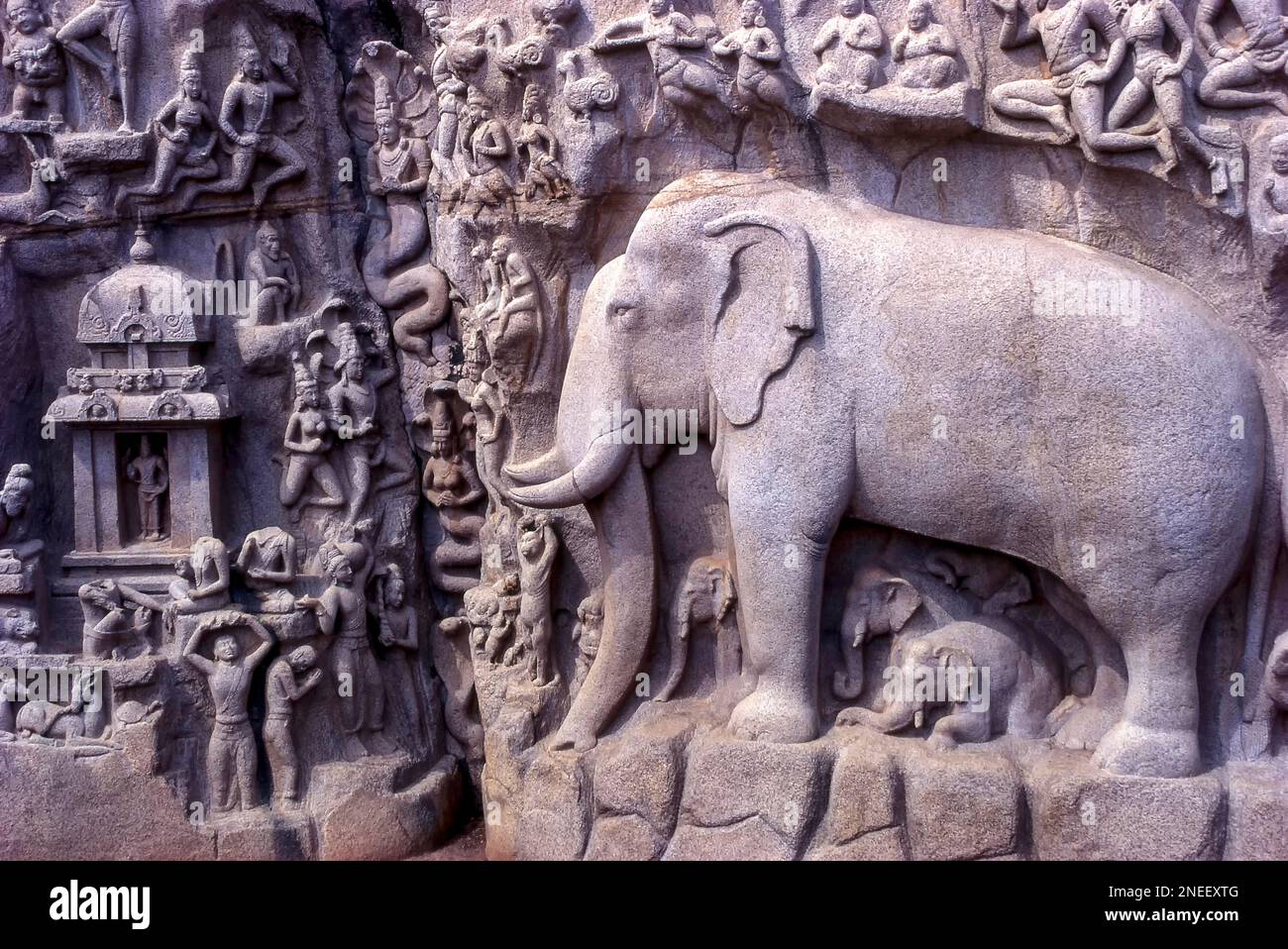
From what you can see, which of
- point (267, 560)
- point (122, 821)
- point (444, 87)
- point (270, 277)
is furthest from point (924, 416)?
point (122, 821)

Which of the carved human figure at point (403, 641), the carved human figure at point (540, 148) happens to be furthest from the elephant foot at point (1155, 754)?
the carved human figure at point (403, 641)

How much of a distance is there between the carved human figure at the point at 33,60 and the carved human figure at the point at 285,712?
2.84 metres

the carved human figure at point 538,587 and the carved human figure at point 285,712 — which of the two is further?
the carved human figure at point 285,712

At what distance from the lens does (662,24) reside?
595 cm

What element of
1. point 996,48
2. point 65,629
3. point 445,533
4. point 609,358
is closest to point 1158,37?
point 996,48

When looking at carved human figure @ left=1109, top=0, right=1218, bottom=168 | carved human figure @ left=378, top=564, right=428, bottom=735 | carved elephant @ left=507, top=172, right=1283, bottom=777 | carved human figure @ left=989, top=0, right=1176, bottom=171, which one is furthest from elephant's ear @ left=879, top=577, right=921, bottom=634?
carved human figure @ left=378, top=564, right=428, bottom=735

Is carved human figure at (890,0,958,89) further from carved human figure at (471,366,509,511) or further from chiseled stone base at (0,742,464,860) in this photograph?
chiseled stone base at (0,742,464,860)

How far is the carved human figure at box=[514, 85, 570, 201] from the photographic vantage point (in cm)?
623

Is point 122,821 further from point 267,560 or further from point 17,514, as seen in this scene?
point 17,514

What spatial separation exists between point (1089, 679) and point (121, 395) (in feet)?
15.0

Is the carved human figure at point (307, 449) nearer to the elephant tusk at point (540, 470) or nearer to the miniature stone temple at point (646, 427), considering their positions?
the miniature stone temple at point (646, 427)

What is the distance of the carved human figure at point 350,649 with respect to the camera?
7078 mm

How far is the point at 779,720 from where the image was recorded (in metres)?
6.01

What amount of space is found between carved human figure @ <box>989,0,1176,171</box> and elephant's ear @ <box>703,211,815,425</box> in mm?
974
